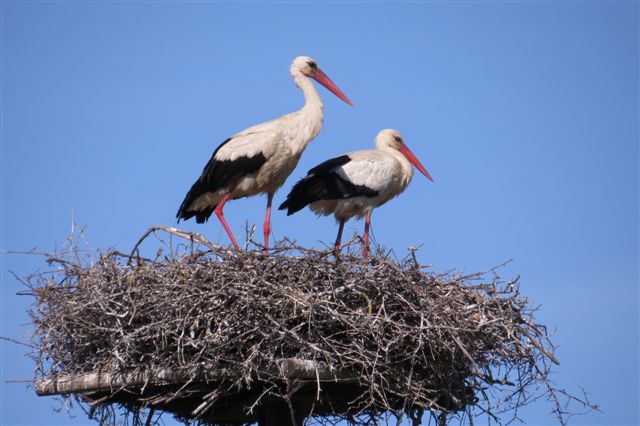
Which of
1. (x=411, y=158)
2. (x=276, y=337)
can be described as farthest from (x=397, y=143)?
(x=276, y=337)

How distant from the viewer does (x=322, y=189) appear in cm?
1012

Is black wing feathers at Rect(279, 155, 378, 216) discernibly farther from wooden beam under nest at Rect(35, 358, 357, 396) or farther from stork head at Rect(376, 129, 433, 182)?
wooden beam under nest at Rect(35, 358, 357, 396)

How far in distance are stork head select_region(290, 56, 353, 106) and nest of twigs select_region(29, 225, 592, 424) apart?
3.13 meters

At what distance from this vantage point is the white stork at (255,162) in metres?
9.41

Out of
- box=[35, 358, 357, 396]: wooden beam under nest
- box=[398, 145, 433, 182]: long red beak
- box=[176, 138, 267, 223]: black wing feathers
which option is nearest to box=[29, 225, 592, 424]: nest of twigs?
box=[35, 358, 357, 396]: wooden beam under nest

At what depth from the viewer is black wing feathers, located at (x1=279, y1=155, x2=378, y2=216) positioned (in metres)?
10.1

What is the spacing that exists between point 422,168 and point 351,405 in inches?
163

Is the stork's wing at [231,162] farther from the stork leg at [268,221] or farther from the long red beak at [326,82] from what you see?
the long red beak at [326,82]

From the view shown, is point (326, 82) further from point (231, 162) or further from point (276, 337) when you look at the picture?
point (276, 337)

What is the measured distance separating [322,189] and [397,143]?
1.39 metres

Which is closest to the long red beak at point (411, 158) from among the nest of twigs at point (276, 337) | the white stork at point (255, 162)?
the white stork at point (255, 162)

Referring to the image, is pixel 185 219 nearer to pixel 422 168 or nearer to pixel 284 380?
pixel 422 168

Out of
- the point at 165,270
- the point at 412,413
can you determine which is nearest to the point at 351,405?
the point at 412,413

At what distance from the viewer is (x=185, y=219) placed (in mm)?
9914
